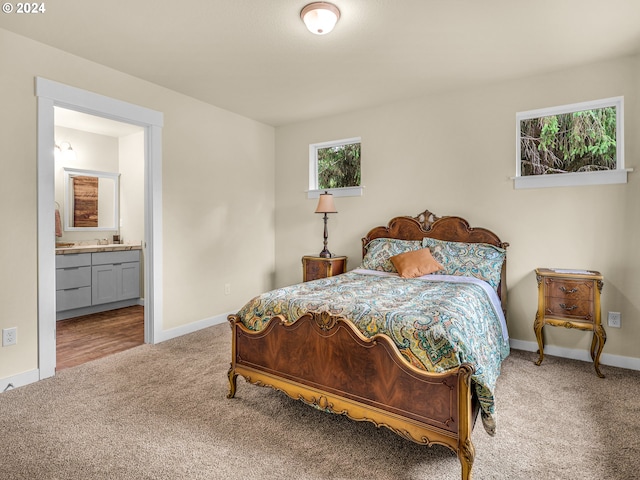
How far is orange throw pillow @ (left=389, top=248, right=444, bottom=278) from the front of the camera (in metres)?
3.22

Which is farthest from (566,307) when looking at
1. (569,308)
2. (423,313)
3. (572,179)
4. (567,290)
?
(423,313)

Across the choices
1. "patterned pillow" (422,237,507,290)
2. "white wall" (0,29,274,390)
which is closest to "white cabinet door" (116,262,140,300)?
"white wall" (0,29,274,390)

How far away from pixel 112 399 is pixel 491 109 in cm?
398

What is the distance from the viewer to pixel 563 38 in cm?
264

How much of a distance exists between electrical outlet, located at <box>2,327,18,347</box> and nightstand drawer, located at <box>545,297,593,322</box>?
13.3 feet

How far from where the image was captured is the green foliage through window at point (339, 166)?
443cm

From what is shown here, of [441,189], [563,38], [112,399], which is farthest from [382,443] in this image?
[563,38]

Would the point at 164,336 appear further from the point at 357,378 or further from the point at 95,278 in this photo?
the point at 357,378

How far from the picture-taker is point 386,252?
3.65 m

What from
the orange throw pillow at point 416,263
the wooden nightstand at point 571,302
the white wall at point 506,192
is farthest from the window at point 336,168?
the wooden nightstand at point 571,302

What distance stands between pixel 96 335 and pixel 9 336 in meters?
1.29

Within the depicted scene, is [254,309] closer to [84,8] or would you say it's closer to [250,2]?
[250,2]

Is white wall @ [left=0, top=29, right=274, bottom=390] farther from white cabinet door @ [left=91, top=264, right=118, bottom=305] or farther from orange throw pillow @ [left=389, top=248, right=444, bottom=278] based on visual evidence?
orange throw pillow @ [left=389, top=248, right=444, bottom=278]

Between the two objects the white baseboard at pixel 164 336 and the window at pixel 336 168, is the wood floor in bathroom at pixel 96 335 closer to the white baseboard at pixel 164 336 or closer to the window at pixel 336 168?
the white baseboard at pixel 164 336
